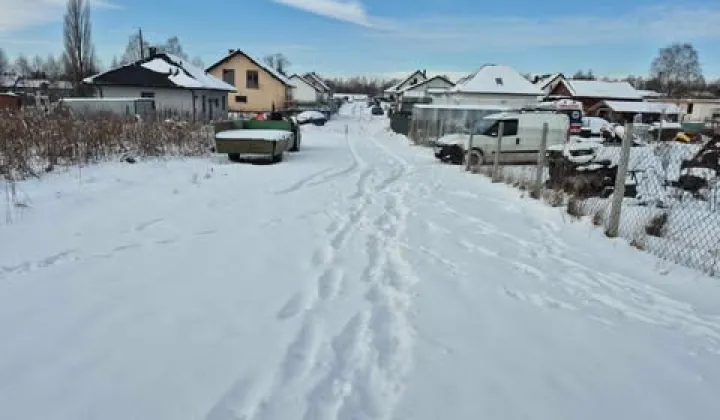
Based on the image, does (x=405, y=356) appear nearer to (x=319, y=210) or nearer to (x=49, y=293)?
(x=49, y=293)

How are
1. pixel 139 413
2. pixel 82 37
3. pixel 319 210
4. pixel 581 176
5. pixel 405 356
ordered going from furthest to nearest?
pixel 82 37 < pixel 581 176 < pixel 319 210 < pixel 405 356 < pixel 139 413

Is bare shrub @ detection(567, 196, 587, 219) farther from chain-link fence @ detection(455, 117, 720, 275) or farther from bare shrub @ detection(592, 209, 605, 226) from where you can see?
bare shrub @ detection(592, 209, 605, 226)

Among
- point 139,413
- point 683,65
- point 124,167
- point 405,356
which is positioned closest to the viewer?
point 139,413

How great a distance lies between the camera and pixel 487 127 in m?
16.7

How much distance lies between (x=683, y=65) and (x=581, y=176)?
355 feet

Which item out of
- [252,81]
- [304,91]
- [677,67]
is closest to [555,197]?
[252,81]

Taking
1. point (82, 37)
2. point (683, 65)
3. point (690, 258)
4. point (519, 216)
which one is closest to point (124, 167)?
point (519, 216)

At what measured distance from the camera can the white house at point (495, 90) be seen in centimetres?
4503

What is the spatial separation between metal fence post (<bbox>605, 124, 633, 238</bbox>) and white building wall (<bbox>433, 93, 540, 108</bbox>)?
39607 millimetres

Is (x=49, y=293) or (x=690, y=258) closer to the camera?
(x=49, y=293)

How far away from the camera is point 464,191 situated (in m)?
10.5

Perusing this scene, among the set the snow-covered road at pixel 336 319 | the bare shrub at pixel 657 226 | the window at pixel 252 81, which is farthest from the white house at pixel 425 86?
the snow-covered road at pixel 336 319

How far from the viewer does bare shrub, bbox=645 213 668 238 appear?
707 cm

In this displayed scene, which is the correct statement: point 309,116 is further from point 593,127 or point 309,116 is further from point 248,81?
point 593,127
